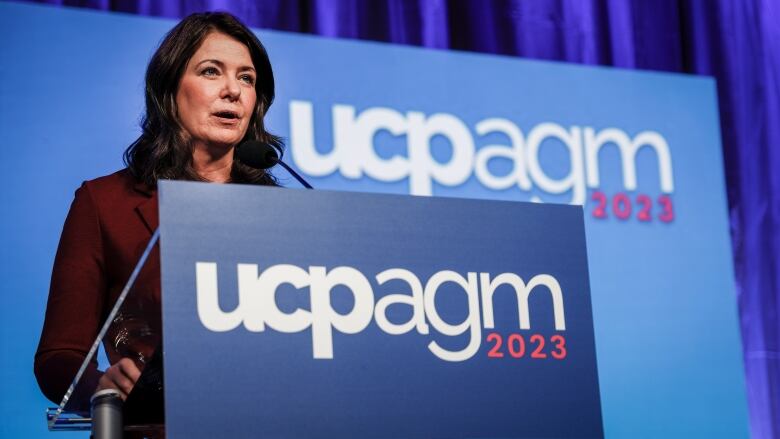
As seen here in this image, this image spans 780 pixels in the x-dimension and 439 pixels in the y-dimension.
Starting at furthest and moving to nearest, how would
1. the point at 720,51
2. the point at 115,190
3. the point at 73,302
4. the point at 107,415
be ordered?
the point at 720,51 → the point at 115,190 → the point at 73,302 → the point at 107,415

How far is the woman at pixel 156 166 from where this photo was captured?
63.7 inches

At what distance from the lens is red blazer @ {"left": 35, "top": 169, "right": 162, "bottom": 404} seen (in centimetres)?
159

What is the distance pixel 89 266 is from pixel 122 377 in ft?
1.46

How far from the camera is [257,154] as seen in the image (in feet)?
5.48

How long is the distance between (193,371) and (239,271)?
0.12 metres

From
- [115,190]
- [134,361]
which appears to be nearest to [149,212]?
[115,190]

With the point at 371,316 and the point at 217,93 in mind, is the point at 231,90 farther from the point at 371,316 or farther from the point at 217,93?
the point at 371,316

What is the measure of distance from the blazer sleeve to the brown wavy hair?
0.12 metres

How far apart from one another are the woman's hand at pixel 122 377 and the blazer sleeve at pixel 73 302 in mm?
292

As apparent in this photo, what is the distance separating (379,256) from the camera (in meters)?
1.31

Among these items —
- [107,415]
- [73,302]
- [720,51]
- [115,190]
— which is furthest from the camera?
[720,51]

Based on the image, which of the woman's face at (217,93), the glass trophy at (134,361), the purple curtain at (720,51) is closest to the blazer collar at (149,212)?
the woman's face at (217,93)

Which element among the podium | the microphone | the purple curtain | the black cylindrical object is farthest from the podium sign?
the purple curtain

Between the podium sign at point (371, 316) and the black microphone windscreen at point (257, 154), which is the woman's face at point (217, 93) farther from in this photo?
the podium sign at point (371, 316)
